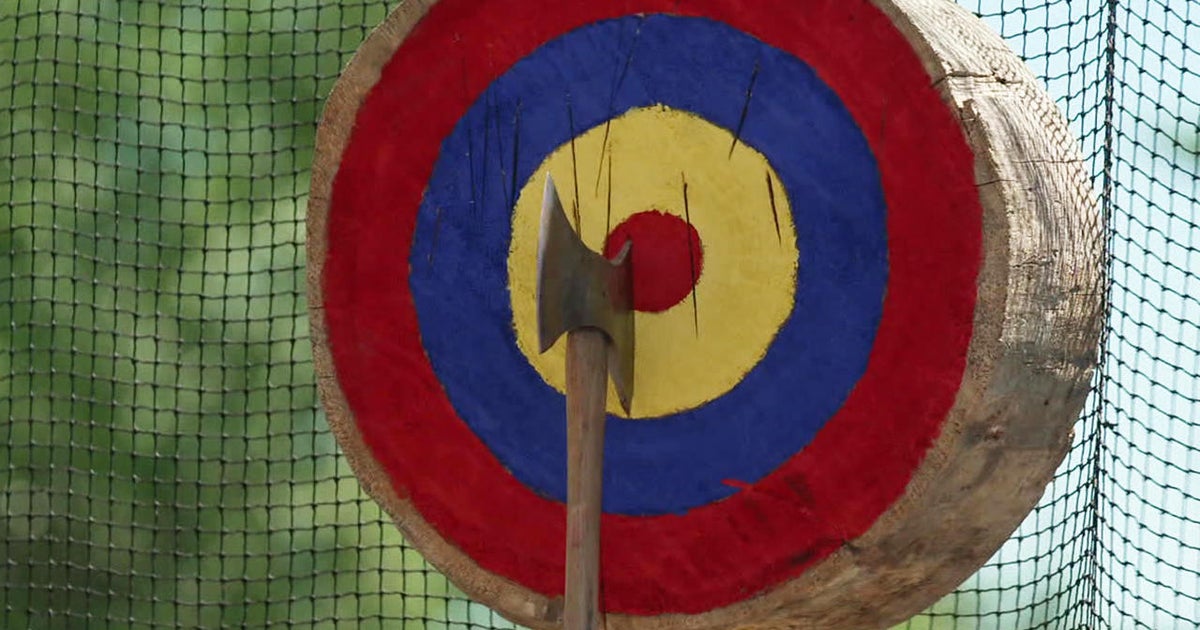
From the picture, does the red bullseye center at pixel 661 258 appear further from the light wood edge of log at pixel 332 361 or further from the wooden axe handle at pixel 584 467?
the light wood edge of log at pixel 332 361

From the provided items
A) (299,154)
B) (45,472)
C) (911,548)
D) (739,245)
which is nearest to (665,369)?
A: (739,245)

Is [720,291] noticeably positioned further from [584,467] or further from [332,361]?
[332,361]

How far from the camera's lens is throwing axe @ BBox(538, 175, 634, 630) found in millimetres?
1979

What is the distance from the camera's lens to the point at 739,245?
2121mm

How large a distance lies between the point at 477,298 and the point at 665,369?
0.79 ft

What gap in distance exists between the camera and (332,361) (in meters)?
2.33

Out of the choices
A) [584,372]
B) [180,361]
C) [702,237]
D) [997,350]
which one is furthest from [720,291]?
[180,361]

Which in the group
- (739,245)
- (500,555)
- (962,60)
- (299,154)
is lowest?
(500,555)

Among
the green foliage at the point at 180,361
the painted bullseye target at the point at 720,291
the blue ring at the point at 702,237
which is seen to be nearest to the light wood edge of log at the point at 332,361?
the painted bullseye target at the point at 720,291

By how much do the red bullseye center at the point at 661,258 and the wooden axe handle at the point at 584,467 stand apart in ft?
0.36

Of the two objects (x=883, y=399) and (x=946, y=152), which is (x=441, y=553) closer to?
(x=883, y=399)

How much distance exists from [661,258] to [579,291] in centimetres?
17

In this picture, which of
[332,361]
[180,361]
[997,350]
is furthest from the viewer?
[180,361]

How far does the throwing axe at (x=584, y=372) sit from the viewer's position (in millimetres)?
1979
